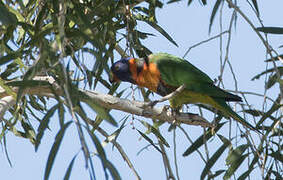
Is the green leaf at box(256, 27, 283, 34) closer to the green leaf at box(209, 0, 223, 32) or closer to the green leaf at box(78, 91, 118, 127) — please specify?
the green leaf at box(209, 0, 223, 32)

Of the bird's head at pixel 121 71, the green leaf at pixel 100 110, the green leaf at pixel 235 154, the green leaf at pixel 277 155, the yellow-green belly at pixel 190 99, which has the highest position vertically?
the bird's head at pixel 121 71

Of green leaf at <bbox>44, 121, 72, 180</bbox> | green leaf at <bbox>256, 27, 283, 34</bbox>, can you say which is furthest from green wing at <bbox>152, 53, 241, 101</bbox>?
green leaf at <bbox>44, 121, 72, 180</bbox>

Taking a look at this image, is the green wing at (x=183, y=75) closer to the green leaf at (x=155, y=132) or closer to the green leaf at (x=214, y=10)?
the green leaf at (x=155, y=132)

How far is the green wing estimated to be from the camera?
248 cm

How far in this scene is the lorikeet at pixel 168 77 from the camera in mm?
2494

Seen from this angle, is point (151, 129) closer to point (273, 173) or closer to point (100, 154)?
point (273, 173)

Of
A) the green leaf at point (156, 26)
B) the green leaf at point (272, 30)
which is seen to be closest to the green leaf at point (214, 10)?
the green leaf at point (272, 30)

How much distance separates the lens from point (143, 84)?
259 cm

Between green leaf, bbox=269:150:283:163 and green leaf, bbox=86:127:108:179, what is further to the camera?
green leaf, bbox=269:150:283:163

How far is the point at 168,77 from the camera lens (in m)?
2.59

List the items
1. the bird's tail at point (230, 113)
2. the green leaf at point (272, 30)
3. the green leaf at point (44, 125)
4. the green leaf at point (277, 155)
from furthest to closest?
the bird's tail at point (230, 113) < the green leaf at point (277, 155) < the green leaf at point (272, 30) < the green leaf at point (44, 125)

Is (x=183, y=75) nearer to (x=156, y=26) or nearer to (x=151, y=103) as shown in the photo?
(x=156, y=26)

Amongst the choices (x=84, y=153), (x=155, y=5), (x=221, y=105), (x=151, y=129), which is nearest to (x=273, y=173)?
(x=221, y=105)

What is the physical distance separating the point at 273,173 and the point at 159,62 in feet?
2.73
